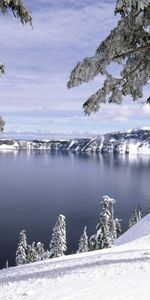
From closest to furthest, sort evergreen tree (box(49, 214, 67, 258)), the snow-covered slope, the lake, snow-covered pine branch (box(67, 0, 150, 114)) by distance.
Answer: the snow-covered slope
snow-covered pine branch (box(67, 0, 150, 114))
evergreen tree (box(49, 214, 67, 258))
the lake

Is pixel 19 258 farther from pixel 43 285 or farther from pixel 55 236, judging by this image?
pixel 43 285

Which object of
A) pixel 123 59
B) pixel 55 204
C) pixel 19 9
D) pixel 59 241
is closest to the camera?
pixel 19 9

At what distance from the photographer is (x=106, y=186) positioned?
173 meters

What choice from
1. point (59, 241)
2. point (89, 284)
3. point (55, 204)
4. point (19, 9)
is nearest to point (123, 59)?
point (19, 9)

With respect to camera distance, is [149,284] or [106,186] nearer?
[149,284]

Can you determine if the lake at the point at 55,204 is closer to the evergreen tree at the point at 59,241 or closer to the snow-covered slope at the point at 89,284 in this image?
the evergreen tree at the point at 59,241

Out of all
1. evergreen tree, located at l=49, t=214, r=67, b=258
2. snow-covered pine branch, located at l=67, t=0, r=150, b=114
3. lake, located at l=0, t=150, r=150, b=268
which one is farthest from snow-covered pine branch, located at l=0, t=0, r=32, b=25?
lake, located at l=0, t=150, r=150, b=268

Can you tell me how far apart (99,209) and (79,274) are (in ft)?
360

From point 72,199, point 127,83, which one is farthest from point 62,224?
point 72,199

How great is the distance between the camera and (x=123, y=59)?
49.6ft

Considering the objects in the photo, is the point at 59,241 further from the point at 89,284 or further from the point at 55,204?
the point at 55,204

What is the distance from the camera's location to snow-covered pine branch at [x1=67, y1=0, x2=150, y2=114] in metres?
13.3

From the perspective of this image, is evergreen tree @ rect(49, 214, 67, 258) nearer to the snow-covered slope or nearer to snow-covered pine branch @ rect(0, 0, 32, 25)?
the snow-covered slope

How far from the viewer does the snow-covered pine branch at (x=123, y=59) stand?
1330 centimetres
